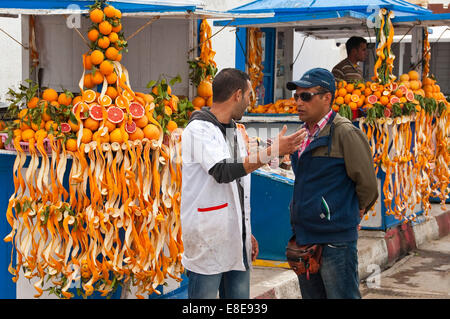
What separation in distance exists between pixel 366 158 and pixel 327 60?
431 inches

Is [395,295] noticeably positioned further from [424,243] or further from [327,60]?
[327,60]

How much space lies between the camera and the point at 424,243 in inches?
372

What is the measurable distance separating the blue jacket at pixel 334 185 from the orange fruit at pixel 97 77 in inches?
60.9

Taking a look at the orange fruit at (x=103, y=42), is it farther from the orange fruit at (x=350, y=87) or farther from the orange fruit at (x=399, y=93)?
the orange fruit at (x=399, y=93)

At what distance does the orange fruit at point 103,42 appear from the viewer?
483 cm

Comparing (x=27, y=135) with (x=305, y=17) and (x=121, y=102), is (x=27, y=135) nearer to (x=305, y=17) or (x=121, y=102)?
(x=121, y=102)

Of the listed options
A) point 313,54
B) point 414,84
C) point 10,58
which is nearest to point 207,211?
point 10,58

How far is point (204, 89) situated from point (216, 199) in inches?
83.4

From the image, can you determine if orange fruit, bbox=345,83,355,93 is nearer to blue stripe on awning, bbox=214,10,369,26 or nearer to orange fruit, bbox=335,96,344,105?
orange fruit, bbox=335,96,344,105

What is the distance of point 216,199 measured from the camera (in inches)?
149

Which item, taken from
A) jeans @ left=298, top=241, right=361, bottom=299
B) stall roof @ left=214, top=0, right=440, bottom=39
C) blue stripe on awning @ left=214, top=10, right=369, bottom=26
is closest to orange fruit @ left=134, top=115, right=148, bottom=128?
jeans @ left=298, top=241, right=361, bottom=299

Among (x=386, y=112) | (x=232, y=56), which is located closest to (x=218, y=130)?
(x=386, y=112)

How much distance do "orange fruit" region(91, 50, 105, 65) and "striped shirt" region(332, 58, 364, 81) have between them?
4.38 meters

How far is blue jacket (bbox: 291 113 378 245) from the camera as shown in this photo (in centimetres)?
395
